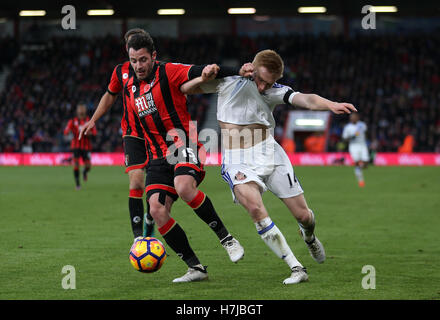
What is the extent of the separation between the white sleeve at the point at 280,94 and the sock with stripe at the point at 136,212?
183cm

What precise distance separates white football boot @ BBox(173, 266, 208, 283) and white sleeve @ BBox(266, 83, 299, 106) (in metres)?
1.71

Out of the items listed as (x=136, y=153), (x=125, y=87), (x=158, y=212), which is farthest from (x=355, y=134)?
(x=158, y=212)

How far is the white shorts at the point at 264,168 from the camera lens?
7.12m

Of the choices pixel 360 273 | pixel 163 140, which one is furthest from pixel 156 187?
pixel 360 273

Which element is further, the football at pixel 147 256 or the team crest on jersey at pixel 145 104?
the team crest on jersey at pixel 145 104

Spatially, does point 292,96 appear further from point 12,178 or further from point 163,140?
point 12,178

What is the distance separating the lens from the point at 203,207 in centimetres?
704

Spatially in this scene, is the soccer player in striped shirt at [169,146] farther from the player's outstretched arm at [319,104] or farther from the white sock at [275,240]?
the player's outstretched arm at [319,104]

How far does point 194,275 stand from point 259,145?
1377 mm

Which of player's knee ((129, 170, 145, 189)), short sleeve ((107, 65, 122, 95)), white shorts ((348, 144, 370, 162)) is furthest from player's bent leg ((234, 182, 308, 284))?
white shorts ((348, 144, 370, 162))

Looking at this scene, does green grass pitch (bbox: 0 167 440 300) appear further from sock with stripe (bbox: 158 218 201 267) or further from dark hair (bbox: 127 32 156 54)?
dark hair (bbox: 127 32 156 54)

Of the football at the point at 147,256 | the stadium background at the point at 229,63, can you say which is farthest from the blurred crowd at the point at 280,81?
the football at the point at 147,256
